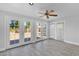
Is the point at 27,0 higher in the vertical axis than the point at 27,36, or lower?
higher

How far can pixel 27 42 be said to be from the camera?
5.93 metres

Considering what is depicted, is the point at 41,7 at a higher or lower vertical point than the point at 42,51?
higher

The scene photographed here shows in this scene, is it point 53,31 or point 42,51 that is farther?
point 53,31

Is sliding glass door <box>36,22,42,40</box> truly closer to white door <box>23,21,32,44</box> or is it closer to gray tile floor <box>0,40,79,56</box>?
white door <box>23,21,32,44</box>

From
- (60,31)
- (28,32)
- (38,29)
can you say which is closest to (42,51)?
(28,32)

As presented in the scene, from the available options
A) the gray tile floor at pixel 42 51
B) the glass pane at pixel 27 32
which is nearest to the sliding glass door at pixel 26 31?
the glass pane at pixel 27 32

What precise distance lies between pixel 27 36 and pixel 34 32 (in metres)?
0.63

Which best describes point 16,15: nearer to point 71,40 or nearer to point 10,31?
point 10,31

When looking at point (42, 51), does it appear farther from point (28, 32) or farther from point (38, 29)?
point (38, 29)

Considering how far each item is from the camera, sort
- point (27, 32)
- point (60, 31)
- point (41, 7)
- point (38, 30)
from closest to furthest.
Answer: point (41, 7), point (27, 32), point (60, 31), point (38, 30)

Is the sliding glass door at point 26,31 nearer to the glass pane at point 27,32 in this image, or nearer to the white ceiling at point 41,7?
the glass pane at point 27,32

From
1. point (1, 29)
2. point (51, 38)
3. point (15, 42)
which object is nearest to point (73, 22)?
point (51, 38)

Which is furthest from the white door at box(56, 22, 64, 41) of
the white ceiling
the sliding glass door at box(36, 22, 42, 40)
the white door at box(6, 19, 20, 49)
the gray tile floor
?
the white door at box(6, 19, 20, 49)

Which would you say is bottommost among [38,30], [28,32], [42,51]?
[42,51]
